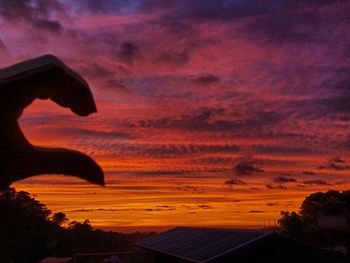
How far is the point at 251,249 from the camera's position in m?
12.3

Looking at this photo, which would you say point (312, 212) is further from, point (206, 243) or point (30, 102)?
point (30, 102)

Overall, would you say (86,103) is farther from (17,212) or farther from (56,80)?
(17,212)

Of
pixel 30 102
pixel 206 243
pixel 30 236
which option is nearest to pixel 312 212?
pixel 30 236

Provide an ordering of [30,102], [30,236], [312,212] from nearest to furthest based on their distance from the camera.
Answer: [30,102] < [30,236] < [312,212]

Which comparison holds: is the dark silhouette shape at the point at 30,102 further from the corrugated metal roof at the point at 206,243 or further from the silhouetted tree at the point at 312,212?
the silhouetted tree at the point at 312,212

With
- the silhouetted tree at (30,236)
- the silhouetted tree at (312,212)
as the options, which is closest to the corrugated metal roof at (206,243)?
the silhouetted tree at (30,236)

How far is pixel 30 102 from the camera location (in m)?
5.28

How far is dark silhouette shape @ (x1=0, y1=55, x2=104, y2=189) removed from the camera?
4590 millimetres

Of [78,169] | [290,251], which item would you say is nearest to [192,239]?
[290,251]

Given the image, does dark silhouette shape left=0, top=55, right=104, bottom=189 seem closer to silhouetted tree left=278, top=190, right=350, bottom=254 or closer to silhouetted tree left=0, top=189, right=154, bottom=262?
silhouetted tree left=0, top=189, right=154, bottom=262

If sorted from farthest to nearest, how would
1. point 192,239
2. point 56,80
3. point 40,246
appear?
1. point 192,239
2. point 40,246
3. point 56,80

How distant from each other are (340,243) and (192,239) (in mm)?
29909

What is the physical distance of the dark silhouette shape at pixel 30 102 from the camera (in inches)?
181

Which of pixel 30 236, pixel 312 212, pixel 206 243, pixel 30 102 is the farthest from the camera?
pixel 312 212
